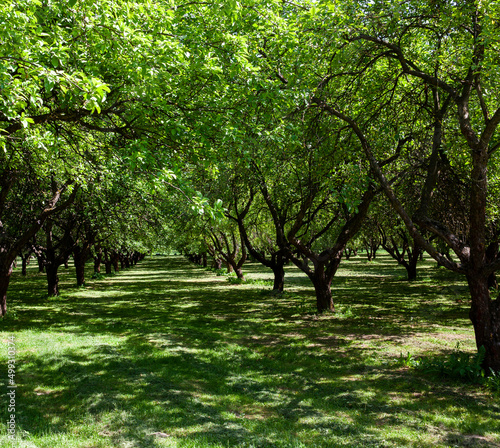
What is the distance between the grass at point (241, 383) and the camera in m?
5.41

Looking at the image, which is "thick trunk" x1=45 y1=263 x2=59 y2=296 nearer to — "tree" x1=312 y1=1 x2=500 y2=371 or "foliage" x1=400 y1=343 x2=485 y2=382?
"tree" x1=312 y1=1 x2=500 y2=371

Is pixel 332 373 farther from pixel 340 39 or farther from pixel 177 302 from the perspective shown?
pixel 177 302

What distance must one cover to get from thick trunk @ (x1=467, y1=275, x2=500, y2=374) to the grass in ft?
2.32

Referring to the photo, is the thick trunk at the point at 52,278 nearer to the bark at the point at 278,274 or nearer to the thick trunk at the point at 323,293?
the bark at the point at 278,274

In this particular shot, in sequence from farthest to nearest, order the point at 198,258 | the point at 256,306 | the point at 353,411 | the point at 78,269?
the point at 198,258
the point at 78,269
the point at 256,306
the point at 353,411

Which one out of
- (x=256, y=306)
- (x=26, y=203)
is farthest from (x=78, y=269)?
(x=256, y=306)

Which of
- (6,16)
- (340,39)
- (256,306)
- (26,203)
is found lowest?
(256,306)

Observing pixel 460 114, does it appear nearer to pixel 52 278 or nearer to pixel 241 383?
pixel 241 383

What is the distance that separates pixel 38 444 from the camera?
16.4 ft

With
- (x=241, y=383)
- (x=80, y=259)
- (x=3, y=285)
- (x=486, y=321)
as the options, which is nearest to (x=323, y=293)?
(x=486, y=321)

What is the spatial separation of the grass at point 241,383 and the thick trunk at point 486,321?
2.32 ft

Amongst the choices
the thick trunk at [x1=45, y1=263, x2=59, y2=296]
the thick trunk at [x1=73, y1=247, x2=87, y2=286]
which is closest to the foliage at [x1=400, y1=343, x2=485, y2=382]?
the thick trunk at [x1=45, y1=263, x2=59, y2=296]

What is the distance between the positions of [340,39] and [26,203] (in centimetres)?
1314

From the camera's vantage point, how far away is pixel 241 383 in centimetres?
761
